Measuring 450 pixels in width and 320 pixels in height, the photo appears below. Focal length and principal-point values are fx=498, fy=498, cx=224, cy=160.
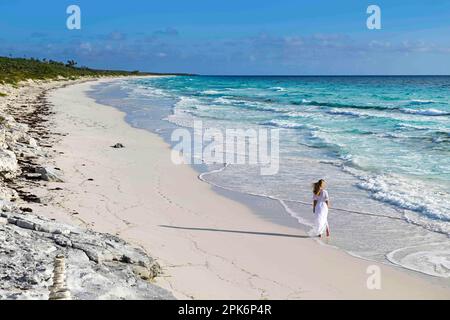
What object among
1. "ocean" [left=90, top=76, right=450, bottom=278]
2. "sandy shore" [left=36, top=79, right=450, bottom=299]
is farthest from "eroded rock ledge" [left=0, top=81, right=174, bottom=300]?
"ocean" [left=90, top=76, right=450, bottom=278]

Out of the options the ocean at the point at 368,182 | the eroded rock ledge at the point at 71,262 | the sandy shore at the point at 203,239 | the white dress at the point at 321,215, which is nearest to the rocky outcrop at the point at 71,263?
the eroded rock ledge at the point at 71,262

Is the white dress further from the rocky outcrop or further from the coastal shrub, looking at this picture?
the coastal shrub

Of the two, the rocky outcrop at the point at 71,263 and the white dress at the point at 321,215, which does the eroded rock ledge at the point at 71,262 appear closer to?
the rocky outcrop at the point at 71,263

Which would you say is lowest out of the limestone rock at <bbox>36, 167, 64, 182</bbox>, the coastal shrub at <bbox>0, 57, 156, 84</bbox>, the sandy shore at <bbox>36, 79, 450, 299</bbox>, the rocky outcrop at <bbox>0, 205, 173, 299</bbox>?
the sandy shore at <bbox>36, 79, 450, 299</bbox>

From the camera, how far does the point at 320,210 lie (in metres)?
9.52

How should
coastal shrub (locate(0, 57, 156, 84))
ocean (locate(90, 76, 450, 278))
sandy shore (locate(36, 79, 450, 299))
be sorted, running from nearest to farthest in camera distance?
sandy shore (locate(36, 79, 450, 299)), ocean (locate(90, 76, 450, 278)), coastal shrub (locate(0, 57, 156, 84))

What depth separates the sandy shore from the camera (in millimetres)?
6949

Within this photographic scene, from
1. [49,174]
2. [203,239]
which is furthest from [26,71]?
[203,239]

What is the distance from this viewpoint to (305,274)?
297 inches

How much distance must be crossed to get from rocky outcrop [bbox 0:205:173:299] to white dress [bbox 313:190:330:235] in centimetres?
358

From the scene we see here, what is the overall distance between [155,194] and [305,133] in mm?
14386

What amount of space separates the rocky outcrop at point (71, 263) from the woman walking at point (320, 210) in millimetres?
3578

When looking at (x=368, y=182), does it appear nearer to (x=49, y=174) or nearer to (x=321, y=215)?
(x=321, y=215)
